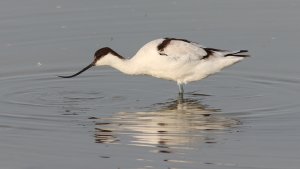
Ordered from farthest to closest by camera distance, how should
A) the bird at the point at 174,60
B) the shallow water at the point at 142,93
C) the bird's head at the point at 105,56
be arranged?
the bird's head at the point at 105,56
the bird at the point at 174,60
the shallow water at the point at 142,93

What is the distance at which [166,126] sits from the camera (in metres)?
13.0

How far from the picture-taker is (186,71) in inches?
591

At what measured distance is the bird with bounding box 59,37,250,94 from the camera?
14.7 m

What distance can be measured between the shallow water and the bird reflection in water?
0.01 meters

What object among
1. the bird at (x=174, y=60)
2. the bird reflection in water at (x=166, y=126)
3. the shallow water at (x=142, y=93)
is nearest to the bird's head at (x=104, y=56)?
the bird at (x=174, y=60)

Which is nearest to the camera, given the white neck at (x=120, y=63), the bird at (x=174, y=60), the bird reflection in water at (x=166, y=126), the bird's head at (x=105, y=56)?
the bird reflection in water at (x=166, y=126)

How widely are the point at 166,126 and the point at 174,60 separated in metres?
2.04

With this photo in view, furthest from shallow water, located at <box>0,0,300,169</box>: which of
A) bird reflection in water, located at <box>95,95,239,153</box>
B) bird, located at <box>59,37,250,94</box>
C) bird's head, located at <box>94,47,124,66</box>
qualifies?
bird's head, located at <box>94,47,124,66</box>

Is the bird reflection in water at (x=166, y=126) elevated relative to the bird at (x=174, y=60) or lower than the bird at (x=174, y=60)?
lower

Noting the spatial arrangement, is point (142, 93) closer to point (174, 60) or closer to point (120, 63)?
point (120, 63)

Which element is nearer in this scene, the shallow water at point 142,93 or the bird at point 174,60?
the shallow water at point 142,93

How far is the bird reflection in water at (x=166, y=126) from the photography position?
39.4ft

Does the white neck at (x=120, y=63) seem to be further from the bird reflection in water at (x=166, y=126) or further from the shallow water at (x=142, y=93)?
the bird reflection in water at (x=166, y=126)

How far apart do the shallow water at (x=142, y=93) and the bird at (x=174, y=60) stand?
317mm
